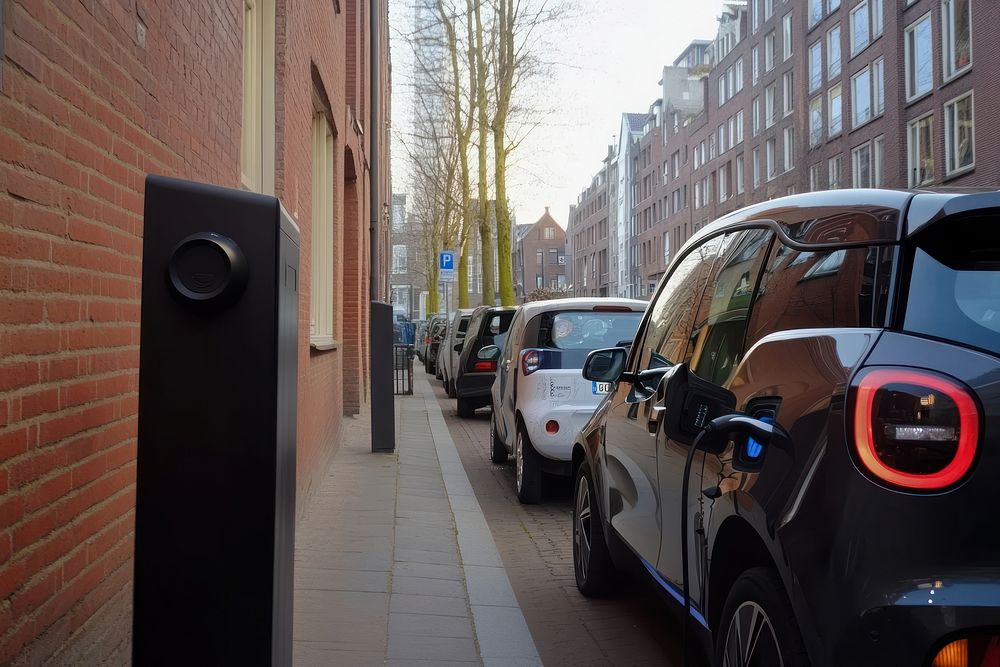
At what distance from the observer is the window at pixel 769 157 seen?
53.2 metres

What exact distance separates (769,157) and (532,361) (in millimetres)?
48322

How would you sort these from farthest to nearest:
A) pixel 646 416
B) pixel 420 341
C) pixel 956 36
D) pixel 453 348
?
pixel 420 341 → pixel 956 36 → pixel 453 348 → pixel 646 416

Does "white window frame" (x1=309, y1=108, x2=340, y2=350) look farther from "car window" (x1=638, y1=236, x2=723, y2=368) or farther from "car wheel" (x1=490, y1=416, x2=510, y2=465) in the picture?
"car window" (x1=638, y1=236, x2=723, y2=368)

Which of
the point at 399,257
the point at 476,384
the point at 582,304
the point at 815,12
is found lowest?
the point at 476,384

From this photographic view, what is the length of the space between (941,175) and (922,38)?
196 inches

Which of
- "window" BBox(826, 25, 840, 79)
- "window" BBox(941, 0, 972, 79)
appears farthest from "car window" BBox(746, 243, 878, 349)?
"window" BBox(826, 25, 840, 79)

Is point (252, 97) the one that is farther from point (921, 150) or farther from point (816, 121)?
point (816, 121)

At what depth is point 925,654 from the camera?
2.11 meters

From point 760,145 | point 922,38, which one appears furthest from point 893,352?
point 760,145

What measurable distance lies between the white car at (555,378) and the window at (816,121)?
1466 inches

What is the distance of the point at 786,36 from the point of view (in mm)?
51000

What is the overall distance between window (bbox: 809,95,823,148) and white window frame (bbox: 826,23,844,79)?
1.33 m

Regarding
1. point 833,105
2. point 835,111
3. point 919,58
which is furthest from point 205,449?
point 833,105

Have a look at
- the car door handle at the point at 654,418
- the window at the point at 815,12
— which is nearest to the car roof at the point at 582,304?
the car door handle at the point at 654,418
